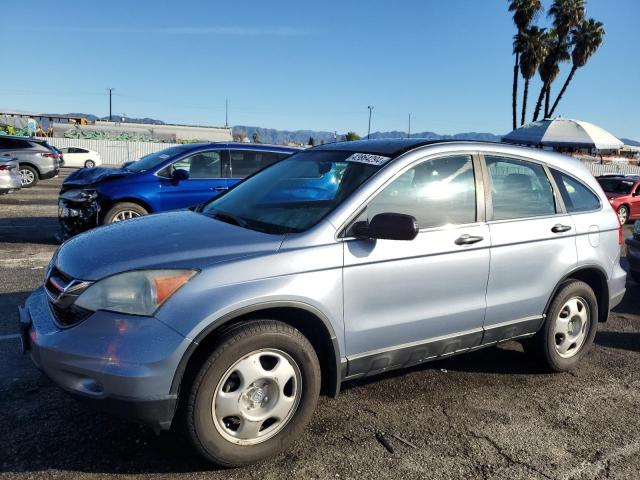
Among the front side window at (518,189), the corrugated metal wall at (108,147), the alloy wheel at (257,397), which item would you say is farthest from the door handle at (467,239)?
the corrugated metal wall at (108,147)

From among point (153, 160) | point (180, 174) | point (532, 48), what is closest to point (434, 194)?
point (180, 174)

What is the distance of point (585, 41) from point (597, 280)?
38.8 m

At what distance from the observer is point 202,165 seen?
8.49m

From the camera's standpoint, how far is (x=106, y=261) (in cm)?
278

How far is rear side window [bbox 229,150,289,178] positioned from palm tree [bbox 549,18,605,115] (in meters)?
35.9

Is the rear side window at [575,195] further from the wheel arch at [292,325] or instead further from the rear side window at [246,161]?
the rear side window at [246,161]

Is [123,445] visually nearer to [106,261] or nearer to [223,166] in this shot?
[106,261]

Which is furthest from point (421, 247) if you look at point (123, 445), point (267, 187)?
point (123, 445)

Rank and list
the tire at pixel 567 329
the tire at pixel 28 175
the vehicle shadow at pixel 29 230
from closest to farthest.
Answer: the tire at pixel 567 329, the vehicle shadow at pixel 29 230, the tire at pixel 28 175

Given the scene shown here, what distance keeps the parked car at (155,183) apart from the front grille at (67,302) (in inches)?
200

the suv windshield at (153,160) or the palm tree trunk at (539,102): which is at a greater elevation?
the palm tree trunk at (539,102)

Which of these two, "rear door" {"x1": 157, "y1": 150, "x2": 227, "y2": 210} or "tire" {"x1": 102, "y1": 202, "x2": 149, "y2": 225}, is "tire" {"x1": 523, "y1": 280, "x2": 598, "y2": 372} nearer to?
"rear door" {"x1": 157, "y1": 150, "x2": 227, "y2": 210}

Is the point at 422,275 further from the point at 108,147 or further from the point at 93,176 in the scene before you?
the point at 108,147

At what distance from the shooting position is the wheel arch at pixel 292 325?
260cm
